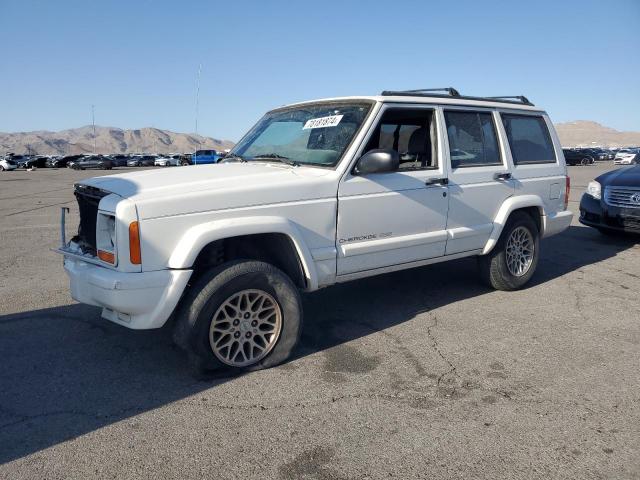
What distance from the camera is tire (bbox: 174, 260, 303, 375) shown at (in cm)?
342

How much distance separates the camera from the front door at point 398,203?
4070 millimetres

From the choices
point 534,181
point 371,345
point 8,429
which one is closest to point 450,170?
point 534,181

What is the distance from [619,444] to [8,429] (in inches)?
133

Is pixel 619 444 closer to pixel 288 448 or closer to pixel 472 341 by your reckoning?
pixel 472 341

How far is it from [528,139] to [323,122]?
264 cm

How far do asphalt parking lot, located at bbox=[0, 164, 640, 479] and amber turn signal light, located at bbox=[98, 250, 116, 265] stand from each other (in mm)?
844

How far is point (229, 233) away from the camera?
135 inches

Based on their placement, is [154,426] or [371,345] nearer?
[154,426]

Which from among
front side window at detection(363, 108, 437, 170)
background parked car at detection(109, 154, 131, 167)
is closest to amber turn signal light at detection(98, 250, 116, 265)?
front side window at detection(363, 108, 437, 170)

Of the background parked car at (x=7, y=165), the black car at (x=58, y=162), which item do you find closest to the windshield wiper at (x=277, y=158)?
the background parked car at (x=7, y=165)

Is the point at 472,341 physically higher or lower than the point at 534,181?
lower

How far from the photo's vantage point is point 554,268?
22.3 ft

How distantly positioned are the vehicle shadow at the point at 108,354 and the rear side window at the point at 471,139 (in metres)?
1.43

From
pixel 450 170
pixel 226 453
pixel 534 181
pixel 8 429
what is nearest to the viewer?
pixel 226 453
